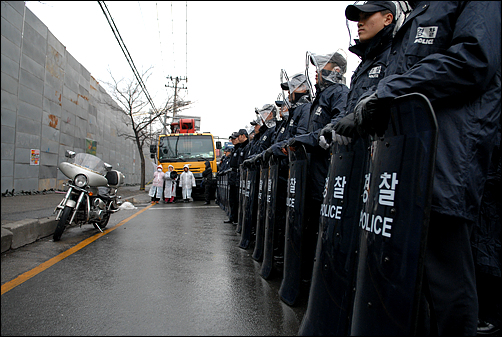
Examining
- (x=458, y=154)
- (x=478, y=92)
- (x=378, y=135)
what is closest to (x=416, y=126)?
(x=378, y=135)

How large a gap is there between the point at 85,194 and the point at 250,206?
2.99m

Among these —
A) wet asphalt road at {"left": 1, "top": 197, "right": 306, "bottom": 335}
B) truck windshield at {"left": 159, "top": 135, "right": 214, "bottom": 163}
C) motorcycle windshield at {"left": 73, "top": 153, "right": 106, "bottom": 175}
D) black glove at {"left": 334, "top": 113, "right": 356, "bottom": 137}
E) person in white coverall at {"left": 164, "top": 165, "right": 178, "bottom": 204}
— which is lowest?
wet asphalt road at {"left": 1, "top": 197, "right": 306, "bottom": 335}

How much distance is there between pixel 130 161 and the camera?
31.9 meters

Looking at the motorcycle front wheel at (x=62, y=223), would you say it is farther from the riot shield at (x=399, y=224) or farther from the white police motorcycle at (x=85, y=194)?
the riot shield at (x=399, y=224)

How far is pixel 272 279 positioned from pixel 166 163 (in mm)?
13448

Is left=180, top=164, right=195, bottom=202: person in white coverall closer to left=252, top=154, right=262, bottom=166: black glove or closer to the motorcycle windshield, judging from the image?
the motorcycle windshield

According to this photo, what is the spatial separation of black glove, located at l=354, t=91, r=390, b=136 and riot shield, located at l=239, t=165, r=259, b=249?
3150 mm

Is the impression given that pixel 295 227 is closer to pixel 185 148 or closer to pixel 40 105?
pixel 40 105

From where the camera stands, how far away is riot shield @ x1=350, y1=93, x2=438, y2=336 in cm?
145

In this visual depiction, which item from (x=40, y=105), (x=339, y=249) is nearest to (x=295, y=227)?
(x=339, y=249)

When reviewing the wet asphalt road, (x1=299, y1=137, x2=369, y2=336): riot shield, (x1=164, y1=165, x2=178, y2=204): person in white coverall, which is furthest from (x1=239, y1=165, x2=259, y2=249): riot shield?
(x1=164, y1=165, x2=178, y2=204): person in white coverall

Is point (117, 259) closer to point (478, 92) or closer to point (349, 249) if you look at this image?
point (349, 249)

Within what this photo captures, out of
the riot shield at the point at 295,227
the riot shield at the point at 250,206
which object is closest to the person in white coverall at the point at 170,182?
the riot shield at the point at 250,206

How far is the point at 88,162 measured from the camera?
652 cm
